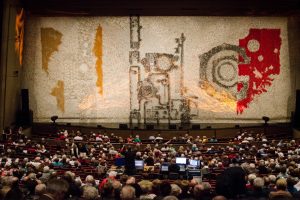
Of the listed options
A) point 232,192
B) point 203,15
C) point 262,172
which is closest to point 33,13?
point 203,15

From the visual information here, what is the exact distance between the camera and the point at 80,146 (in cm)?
1950

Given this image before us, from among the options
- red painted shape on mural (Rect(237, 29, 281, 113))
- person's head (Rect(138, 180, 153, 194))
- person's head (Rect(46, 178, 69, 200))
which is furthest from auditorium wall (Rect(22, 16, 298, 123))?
person's head (Rect(46, 178, 69, 200))

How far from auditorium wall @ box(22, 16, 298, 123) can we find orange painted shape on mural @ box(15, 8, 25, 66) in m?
1.11

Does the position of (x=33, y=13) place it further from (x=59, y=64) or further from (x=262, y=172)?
(x=262, y=172)

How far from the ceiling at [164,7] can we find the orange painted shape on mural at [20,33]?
73 cm

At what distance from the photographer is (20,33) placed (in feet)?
87.6

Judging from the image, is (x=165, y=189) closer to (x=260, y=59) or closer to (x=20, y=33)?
(x=20, y=33)

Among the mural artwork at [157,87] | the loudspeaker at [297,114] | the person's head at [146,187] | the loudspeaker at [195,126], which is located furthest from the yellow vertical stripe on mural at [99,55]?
the person's head at [146,187]

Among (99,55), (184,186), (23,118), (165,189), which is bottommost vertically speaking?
(184,186)

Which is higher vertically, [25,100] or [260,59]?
[260,59]

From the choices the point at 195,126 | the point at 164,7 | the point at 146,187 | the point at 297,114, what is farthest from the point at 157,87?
the point at 146,187

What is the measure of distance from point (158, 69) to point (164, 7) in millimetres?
3418

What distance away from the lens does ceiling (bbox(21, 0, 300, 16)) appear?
27.1 metres

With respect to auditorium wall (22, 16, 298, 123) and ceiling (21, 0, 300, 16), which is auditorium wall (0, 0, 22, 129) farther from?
ceiling (21, 0, 300, 16)
